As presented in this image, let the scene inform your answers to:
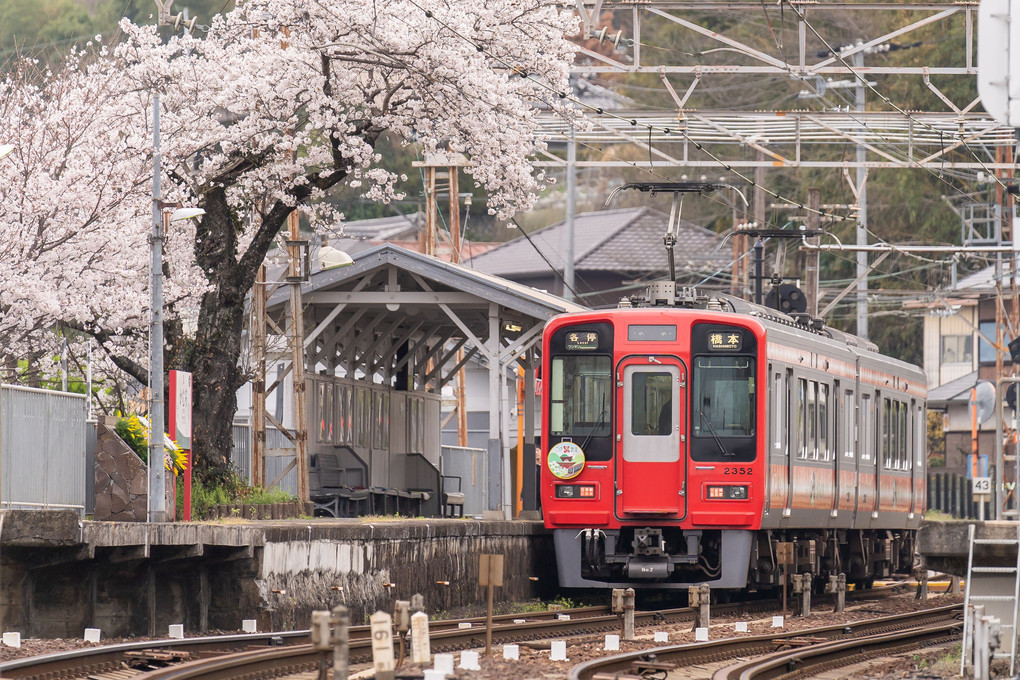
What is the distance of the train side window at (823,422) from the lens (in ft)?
57.2

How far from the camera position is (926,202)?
1871 inches

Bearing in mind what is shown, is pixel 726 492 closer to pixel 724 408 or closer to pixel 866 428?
pixel 724 408

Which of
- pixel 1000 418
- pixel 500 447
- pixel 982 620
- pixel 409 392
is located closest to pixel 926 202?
pixel 1000 418

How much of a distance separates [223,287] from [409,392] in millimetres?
7363

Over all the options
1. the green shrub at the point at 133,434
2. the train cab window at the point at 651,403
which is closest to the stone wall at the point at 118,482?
the green shrub at the point at 133,434

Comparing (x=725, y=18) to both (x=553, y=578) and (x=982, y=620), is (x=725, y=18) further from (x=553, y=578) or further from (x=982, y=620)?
(x=982, y=620)

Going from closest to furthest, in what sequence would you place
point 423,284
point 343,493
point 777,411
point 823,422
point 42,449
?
1. point 42,449
2. point 777,411
3. point 823,422
4. point 423,284
5. point 343,493

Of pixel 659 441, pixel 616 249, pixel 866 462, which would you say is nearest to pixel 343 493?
pixel 866 462

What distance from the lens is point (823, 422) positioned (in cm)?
1756

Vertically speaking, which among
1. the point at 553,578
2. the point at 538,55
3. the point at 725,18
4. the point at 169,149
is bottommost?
the point at 553,578

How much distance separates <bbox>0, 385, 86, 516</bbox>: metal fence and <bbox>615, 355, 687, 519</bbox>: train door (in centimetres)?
473

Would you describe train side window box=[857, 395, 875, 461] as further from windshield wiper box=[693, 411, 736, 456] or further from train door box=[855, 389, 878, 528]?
windshield wiper box=[693, 411, 736, 456]

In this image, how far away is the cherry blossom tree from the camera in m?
17.9

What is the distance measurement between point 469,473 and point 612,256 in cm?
2471
